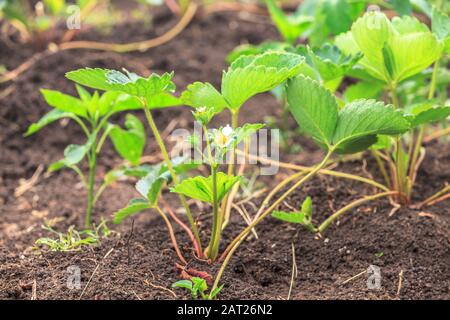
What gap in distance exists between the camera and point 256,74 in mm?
1342

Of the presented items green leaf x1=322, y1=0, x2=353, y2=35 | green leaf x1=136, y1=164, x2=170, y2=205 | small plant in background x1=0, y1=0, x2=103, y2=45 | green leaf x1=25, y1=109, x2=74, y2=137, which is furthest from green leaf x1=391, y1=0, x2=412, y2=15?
small plant in background x1=0, y1=0, x2=103, y2=45

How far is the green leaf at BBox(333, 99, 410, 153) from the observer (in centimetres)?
139

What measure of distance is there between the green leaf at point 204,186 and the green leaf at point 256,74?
0.52ft

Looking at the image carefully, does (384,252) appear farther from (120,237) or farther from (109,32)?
(109,32)

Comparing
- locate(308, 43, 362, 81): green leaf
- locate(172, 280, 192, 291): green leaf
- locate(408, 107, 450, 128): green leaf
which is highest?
locate(308, 43, 362, 81): green leaf

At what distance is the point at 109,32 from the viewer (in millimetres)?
2900

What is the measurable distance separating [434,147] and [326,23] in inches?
18.5

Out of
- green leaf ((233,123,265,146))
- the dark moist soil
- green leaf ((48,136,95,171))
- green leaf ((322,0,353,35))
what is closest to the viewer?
green leaf ((233,123,265,146))

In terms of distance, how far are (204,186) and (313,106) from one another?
274 mm

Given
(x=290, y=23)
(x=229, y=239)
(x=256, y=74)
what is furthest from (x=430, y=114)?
(x=290, y=23)

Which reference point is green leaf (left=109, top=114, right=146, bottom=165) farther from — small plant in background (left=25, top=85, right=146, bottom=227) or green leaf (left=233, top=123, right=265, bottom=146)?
green leaf (left=233, top=123, right=265, bottom=146)

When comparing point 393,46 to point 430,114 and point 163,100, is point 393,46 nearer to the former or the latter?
point 430,114

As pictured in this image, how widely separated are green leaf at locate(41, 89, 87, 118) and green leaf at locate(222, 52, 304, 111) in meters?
0.46
